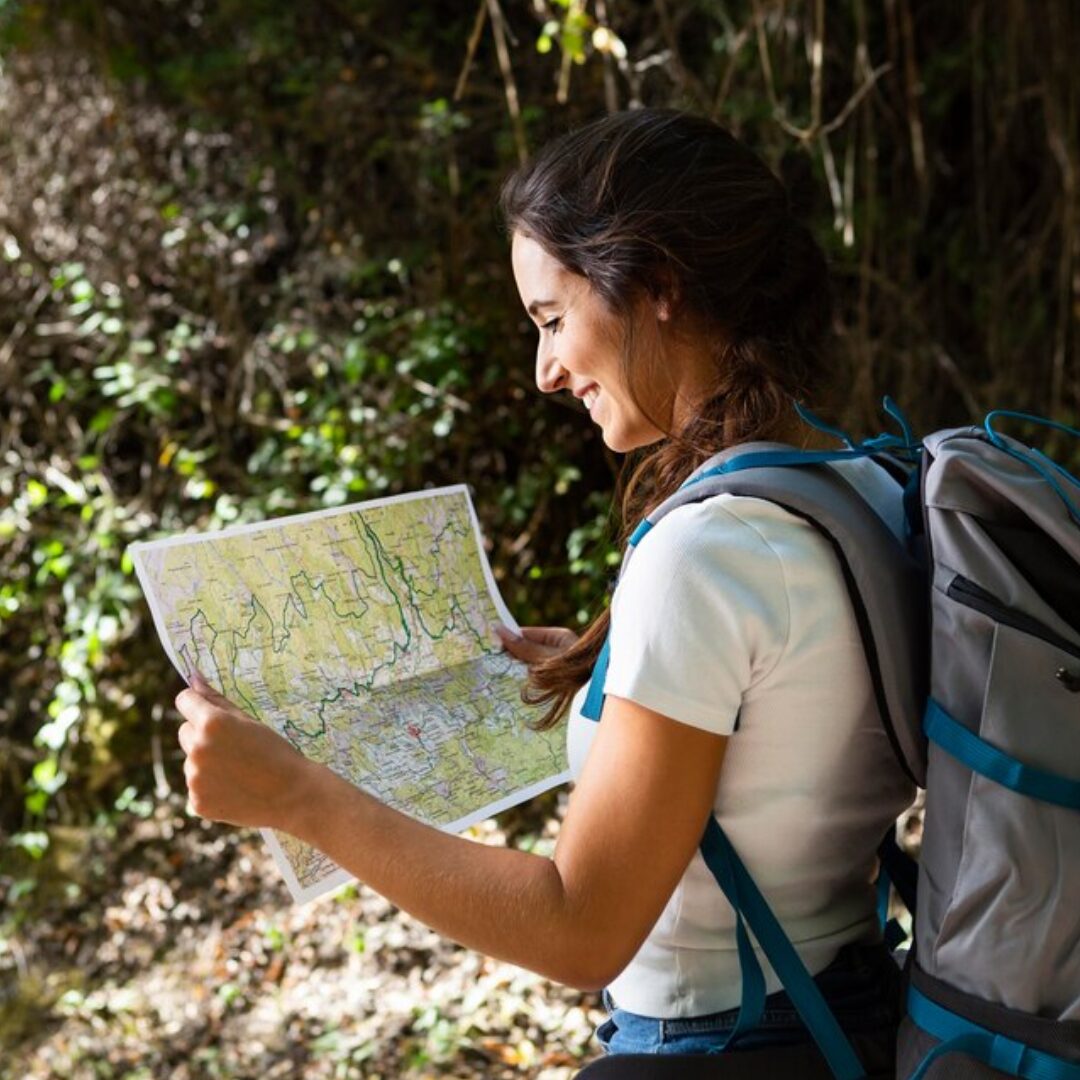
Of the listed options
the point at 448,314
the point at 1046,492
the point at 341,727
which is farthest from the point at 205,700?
the point at 448,314

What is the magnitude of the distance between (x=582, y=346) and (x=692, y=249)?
153 mm

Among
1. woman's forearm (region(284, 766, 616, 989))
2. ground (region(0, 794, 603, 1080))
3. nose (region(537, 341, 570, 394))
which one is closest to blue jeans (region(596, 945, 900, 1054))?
woman's forearm (region(284, 766, 616, 989))

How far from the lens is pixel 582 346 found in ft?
4.62

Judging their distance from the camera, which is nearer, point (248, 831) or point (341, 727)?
point (341, 727)

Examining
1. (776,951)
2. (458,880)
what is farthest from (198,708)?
(776,951)

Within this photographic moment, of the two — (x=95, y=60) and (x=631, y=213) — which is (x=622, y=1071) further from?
(x=95, y=60)

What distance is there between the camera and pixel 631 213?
1.33 metres

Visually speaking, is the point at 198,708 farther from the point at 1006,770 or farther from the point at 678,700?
the point at 1006,770

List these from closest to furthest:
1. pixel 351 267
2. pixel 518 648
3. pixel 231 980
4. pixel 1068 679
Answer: pixel 1068 679 → pixel 518 648 → pixel 231 980 → pixel 351 267

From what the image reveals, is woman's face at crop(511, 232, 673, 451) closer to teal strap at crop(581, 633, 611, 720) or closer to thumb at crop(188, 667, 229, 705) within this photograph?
teal strap at crop(581, 633, 611, 720)

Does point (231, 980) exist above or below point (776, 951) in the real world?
below

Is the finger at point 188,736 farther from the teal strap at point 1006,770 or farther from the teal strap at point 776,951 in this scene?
the teal strap at point 1006,770

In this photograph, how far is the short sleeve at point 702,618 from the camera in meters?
1.11

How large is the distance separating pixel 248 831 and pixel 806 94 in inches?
115
